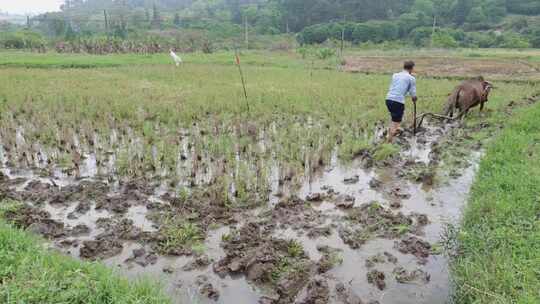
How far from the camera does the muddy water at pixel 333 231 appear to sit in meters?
2.99

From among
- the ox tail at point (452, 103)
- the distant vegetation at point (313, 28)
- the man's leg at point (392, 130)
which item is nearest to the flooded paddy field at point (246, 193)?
the man's leg at point (392, 130)

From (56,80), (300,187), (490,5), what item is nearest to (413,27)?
(490,5)

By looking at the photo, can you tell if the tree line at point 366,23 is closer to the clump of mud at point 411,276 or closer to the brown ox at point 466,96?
the brown ox at point 466,96

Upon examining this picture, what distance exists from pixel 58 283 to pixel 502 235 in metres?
3.58

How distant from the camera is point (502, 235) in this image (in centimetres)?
330

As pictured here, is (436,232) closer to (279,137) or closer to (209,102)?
(279,137)

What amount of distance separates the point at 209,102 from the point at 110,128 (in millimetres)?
2887

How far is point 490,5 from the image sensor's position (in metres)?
53.5

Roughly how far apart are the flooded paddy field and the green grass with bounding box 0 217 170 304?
45cm

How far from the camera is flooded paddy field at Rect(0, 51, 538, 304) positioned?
10.4 ft

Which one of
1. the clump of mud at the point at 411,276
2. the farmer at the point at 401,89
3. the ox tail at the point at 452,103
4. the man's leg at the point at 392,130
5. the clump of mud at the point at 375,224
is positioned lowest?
the clump of mud at the point at 411,276

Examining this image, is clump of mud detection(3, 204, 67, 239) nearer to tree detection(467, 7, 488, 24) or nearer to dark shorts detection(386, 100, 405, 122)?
dark shorts detection(386, 100, 405, 122)

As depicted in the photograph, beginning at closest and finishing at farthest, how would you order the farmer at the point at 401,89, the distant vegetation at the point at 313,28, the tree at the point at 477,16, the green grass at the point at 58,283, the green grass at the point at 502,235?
1. the green grass at the point at 58,283
2. the green grass at the point at 502,235
3. the farmer at the point at 401,89
4. the distant vegetation at the point at 313,28
5. the tree at the point at 477,16

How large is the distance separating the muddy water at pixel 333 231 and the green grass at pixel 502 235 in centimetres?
24
